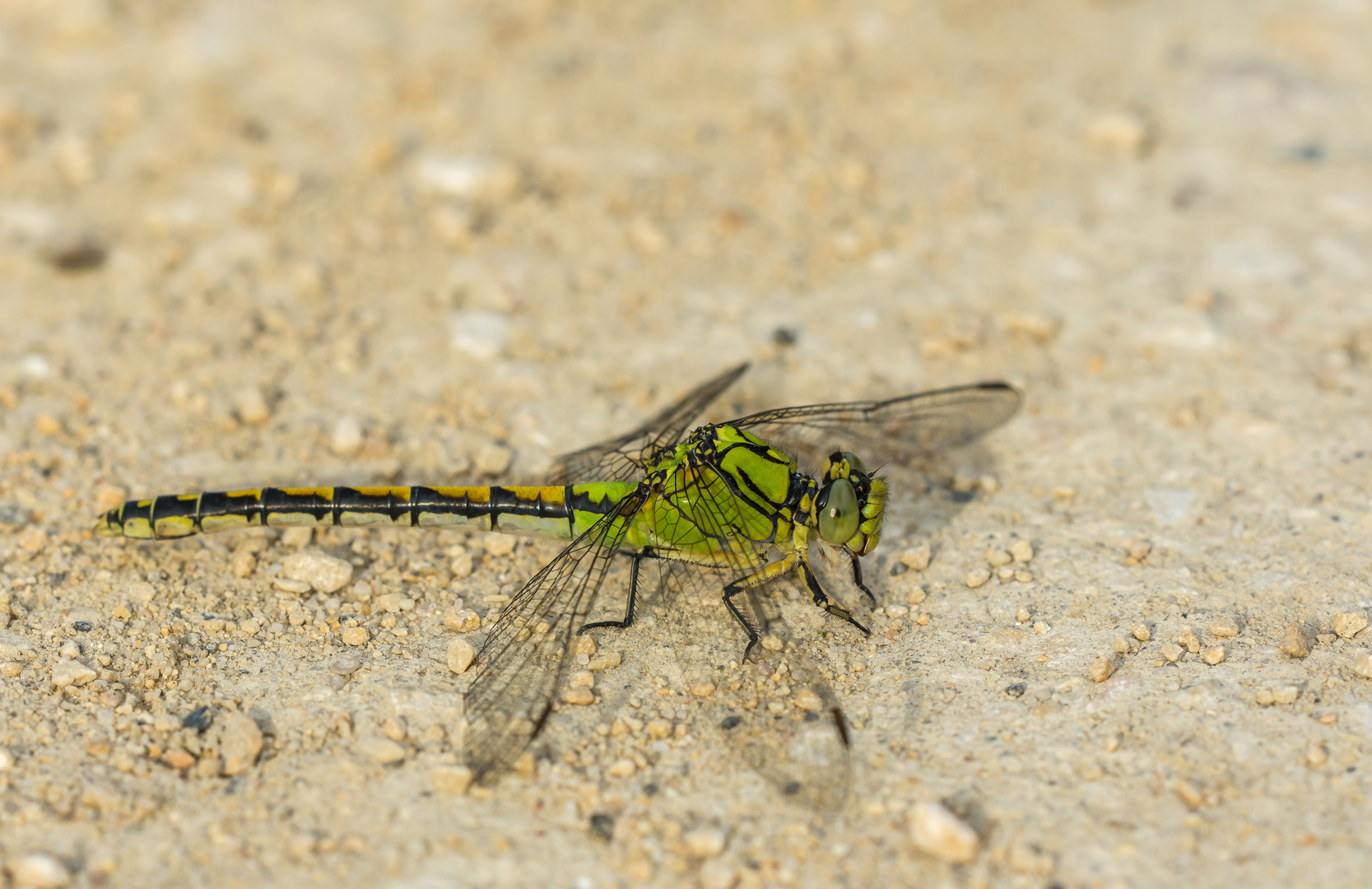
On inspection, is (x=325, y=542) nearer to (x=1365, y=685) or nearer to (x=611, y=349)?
(x=611, y=349)

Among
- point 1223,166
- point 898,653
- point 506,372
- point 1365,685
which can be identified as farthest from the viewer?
point 1223,166

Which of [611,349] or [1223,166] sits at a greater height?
[1223,166]

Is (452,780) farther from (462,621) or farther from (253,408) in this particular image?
(253,408)

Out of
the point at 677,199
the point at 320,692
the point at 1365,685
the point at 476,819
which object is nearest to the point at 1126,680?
the point at 1365,685

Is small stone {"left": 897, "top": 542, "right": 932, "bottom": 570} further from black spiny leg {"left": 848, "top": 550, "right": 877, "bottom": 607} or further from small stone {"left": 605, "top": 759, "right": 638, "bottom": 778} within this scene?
small stone {"left": 605, "top": 759, "right": 638, "bottom": 778}


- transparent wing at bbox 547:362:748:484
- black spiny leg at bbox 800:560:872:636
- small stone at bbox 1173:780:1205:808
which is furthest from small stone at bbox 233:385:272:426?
small stone at bbox 1173:780:1205:808

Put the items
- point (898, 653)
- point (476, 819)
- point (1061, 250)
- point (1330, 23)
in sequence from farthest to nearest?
1. point (1330, 23)
2. point (1061, 250)
3. point (898, 653)
4. point (476, 819)

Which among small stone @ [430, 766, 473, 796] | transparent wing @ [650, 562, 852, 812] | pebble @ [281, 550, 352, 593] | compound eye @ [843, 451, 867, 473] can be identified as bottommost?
small stone @ [430, 766, 473, 796]

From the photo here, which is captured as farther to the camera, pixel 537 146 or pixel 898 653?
pixel 537 146
